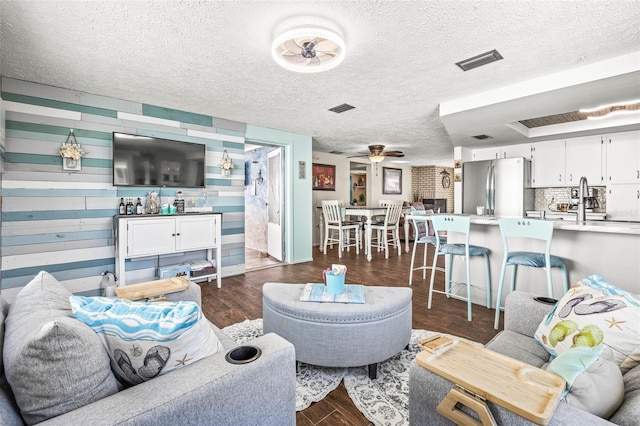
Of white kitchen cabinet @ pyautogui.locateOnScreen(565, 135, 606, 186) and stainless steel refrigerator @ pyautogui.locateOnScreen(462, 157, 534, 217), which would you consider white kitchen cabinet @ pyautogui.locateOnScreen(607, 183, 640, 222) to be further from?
stainless steel refrigerator @ pyautogui.locateOnScreen(462, 157, 534, 217)

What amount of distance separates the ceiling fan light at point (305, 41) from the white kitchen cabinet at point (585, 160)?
467 centimetres

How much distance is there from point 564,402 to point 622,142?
17.6ft

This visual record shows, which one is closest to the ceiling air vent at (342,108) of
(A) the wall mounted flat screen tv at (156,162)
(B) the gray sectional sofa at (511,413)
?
(A) the wall mounted flat screen tv at (156,162)

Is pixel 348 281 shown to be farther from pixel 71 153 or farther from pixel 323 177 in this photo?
pixel 323 177

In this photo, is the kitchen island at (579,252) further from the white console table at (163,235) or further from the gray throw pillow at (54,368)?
the white console table at (163,235)

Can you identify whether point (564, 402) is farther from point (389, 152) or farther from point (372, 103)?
point (389, 152)

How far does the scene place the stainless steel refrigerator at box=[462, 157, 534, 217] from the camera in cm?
510

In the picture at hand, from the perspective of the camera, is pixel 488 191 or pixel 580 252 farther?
pixel 488 191

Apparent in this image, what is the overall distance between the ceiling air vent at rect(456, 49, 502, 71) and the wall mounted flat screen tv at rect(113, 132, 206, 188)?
10.5ft

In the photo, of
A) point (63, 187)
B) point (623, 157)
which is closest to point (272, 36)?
point (63, 187)

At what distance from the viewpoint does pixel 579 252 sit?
8.12 ft

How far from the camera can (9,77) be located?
2.86 m

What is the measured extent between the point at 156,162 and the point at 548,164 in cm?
602

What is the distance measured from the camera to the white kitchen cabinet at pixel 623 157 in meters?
4.23
